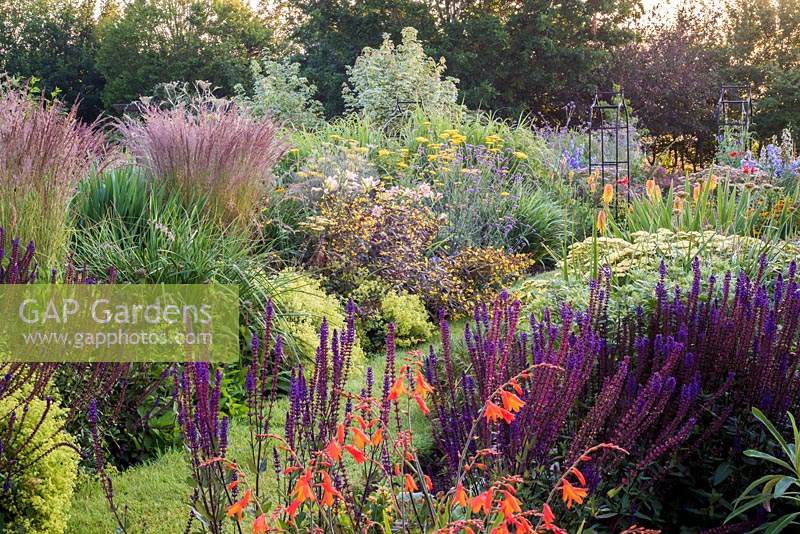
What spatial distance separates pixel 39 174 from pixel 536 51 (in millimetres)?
21457

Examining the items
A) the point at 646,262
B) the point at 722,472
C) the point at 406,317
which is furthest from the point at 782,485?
the point at 406,317

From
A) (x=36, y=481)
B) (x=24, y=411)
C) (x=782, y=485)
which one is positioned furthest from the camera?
(x=36, y=481)

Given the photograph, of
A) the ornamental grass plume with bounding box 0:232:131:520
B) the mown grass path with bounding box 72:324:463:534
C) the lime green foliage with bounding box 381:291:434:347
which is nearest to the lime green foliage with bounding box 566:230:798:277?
the lime green foliage with bounding box 381:291:434:347

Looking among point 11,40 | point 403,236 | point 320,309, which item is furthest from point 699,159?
point 11,40

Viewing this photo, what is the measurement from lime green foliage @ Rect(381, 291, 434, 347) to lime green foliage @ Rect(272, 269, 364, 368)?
0.42 metres

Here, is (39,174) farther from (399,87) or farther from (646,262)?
(399,87)

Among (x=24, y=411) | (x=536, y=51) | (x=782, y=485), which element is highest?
(x=536, y=51)

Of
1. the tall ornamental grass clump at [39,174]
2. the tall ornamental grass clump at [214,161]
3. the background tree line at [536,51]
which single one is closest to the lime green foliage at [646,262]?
the tall ornamental grass clump at [214,161]

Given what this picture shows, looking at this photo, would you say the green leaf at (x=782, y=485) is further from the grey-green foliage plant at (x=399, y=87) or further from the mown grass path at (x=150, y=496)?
the grey-green foliage plant at (x=399, y=87)

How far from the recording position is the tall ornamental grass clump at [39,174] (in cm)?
379

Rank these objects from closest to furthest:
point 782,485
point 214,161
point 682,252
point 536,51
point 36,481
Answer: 1. point 782,485
2. point 36,481
3. point 682,252
4. point 214,161
5. point 536,51

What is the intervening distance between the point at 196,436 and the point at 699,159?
23.7m

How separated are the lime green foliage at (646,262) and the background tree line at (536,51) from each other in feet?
55.4

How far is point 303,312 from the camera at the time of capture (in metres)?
4.64
